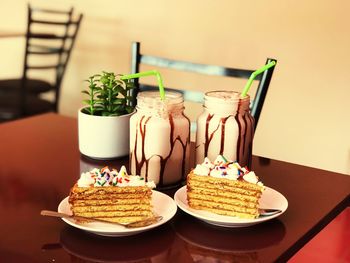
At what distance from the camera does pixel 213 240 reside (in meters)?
0.81

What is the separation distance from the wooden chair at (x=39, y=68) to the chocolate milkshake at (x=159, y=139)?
5.59 feet

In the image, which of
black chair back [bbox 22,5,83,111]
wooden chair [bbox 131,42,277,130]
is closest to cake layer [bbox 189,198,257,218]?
wooden chair [bbox 131,42,277,130]

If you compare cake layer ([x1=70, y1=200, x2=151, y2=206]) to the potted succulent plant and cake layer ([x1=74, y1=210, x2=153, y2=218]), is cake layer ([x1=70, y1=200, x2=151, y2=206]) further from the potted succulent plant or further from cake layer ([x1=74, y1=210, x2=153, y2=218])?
the potted succulent plant

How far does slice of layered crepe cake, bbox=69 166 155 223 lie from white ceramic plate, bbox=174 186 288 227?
77 mm

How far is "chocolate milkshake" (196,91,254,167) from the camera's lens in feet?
3.29

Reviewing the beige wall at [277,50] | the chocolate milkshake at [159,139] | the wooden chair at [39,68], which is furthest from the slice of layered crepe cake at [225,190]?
the wooden chair at [39,68]

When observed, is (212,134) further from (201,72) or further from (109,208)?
(201,72)

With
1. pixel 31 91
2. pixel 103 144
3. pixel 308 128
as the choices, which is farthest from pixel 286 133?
pixel 103 144

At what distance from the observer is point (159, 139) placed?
0.98m

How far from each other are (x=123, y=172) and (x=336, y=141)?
1.75 meters

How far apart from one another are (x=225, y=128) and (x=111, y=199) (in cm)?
29

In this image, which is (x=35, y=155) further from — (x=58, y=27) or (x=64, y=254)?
(x=58, y=27)

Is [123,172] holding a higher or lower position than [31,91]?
higher

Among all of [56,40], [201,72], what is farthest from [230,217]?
[56,40]
